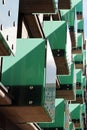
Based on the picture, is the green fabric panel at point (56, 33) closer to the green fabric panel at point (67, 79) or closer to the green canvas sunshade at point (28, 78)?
the green fabric panel at point (67, 79)

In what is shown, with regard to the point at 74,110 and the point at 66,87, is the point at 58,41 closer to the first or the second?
the point at 66,87

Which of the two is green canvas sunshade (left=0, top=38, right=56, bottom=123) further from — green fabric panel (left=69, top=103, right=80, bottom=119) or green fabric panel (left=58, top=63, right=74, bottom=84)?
green fabric panel (left=69, top=103, right=80, bottom=119)

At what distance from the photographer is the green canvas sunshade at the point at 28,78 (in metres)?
14.1

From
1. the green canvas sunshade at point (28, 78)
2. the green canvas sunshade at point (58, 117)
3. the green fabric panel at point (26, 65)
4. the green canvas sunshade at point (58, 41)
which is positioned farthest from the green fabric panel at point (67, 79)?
the green fabric panel at point (26, 65)

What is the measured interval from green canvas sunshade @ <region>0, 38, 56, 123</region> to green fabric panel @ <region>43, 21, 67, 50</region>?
802cm

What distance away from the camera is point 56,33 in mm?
24188

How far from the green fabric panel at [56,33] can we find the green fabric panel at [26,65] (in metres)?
8.24

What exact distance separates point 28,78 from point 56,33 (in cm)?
1016

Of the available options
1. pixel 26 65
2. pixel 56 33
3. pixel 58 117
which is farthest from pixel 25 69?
pixel 58 117

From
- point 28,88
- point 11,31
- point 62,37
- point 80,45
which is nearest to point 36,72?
point 28,88

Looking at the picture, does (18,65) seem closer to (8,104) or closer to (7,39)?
(8,104)

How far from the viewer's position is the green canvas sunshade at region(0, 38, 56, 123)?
1407 centimetres

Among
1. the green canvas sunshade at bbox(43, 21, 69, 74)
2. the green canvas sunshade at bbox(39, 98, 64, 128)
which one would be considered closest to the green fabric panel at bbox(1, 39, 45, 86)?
the green canvas sunshade at bbox(43, 21, 69, 74)

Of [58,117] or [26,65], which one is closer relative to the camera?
[26,65]
